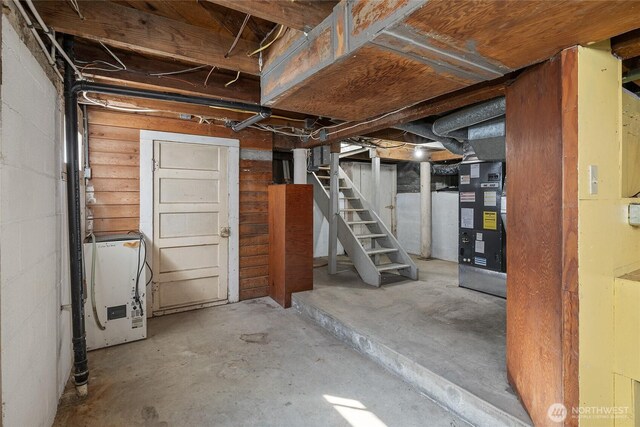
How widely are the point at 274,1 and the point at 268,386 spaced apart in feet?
7.36

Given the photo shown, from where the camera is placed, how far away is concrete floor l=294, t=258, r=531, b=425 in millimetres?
1877

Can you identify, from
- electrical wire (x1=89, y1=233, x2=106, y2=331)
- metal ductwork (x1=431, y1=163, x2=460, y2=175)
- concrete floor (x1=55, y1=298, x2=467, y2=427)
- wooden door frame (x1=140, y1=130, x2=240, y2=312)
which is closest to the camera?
concrete floor (x1=55, y1=298, x2=467, y2=427)

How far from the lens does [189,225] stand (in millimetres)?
3506

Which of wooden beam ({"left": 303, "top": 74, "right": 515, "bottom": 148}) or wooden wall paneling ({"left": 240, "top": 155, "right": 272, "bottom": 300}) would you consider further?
wooden wall paneling ({"left": 240, "top": 155, "right": 272, "bottom": 300})

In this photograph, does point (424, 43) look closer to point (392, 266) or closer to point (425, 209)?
point (392, 266)

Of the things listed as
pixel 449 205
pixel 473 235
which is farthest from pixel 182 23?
pixel 449 205

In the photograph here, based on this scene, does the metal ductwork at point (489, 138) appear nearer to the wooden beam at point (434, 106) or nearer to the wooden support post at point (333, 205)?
the wooden beam at point (434, 106)

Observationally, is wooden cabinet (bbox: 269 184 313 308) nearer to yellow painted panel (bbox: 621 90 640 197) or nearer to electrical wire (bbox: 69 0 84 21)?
electrical wire (bbox: 69 0 84 21)

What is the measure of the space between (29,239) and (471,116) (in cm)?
283

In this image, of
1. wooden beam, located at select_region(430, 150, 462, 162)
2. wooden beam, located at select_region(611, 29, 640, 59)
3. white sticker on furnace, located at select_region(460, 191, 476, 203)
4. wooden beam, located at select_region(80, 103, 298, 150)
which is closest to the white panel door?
wooden beam, located at select_region(80, 103, 298, 150)

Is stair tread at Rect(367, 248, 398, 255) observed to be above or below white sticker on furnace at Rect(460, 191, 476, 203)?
below

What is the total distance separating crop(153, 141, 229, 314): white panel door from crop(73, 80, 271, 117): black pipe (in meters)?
1.14

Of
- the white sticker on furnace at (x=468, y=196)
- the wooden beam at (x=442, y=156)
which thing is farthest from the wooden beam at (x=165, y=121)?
the wooden beam at (x=442, y=156)

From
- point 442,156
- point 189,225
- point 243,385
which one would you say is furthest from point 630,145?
point 442,156
